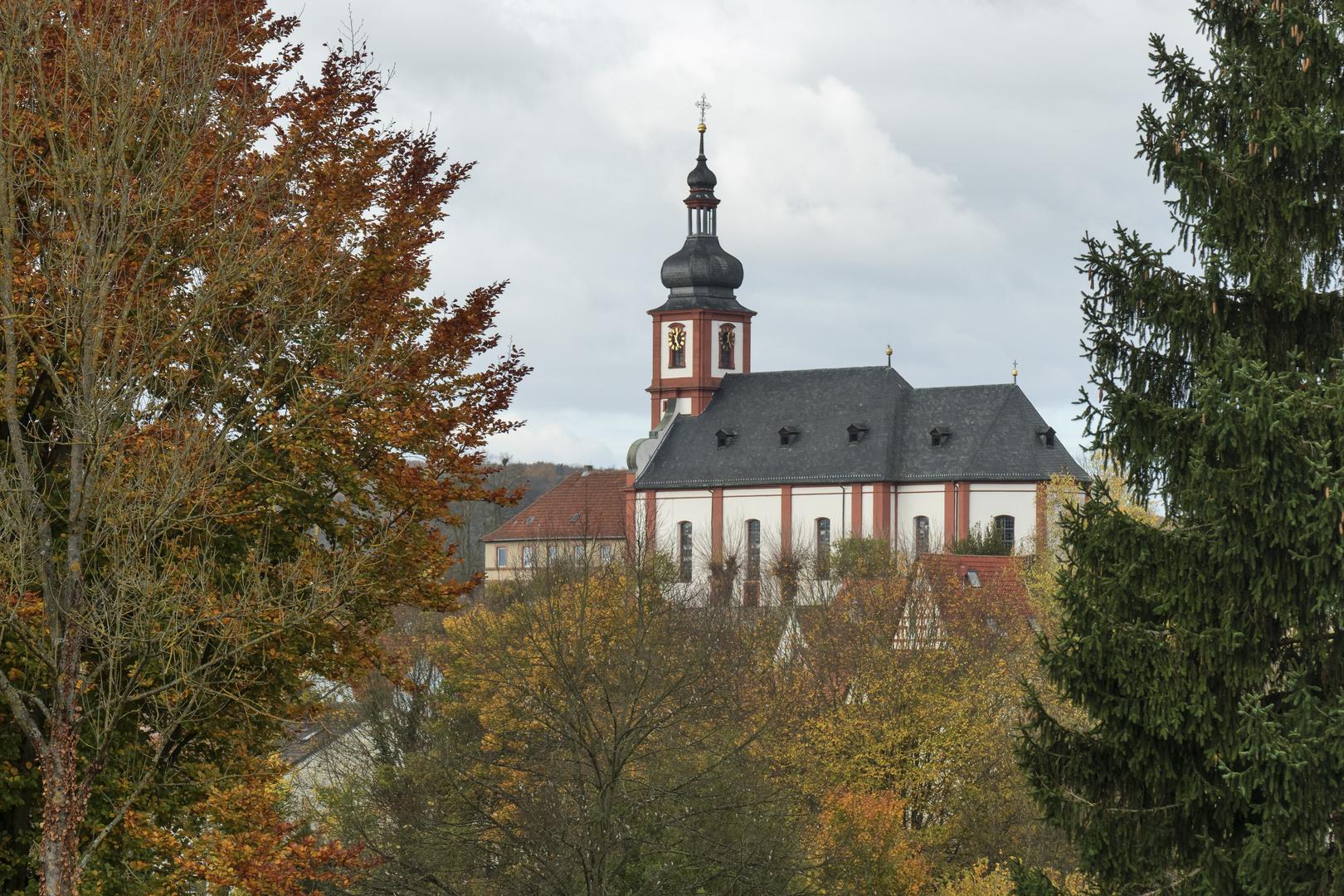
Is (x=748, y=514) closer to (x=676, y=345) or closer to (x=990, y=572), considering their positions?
(x=676, y=345)

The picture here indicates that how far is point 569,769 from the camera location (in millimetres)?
17422

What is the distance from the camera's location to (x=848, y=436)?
72688 millimetres

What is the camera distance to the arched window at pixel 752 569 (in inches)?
2393

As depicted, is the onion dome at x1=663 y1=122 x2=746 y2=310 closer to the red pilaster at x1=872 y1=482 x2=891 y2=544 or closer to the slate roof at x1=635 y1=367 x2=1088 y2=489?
the slate roof at x1=635 y1=367 x2=1088 y2=489

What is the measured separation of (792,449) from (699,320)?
843cm

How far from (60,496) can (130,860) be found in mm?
2677

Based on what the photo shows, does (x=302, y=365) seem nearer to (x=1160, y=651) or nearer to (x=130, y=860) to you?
(x=130, y=860)

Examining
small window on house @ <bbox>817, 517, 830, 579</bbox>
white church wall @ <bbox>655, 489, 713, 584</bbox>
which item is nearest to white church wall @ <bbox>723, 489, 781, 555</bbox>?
white church wall @ <bbox>655, 489, 713, 584</bbox>

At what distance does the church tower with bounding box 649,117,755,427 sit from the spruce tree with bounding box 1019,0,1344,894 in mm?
65637

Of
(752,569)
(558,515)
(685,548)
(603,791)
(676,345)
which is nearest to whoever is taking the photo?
(603,791)

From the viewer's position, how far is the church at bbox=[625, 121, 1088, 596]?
227ft

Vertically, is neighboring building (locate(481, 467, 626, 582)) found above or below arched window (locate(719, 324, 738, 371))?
below

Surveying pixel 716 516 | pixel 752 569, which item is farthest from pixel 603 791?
pixel 716 516

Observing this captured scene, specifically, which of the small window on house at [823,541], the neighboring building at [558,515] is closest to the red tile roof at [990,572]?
the small window on house at [823,541]
